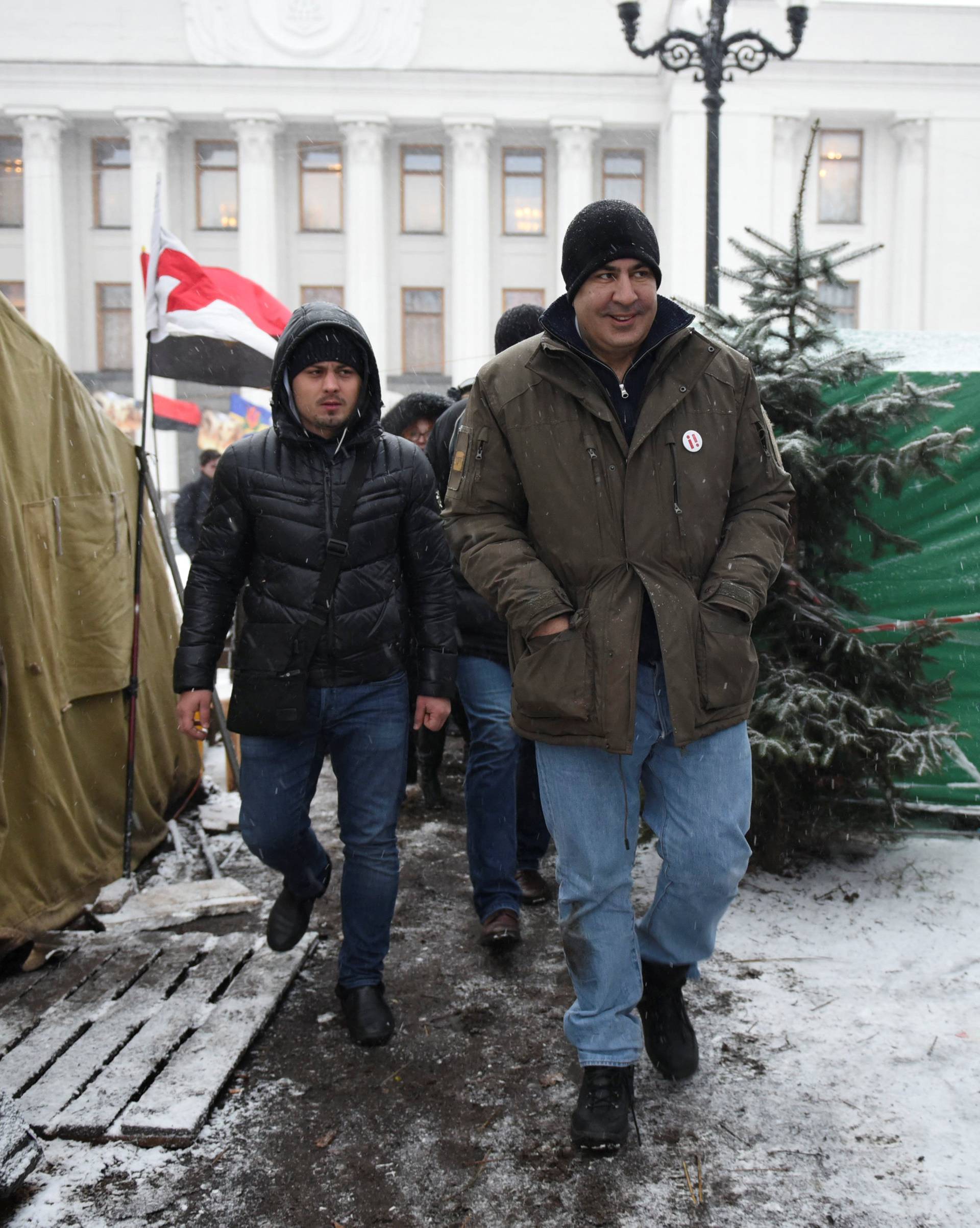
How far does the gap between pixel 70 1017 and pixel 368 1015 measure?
942 mm

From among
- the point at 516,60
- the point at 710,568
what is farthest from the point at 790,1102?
the point at 516,60

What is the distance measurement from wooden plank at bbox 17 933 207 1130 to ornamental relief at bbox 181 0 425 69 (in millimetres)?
34593

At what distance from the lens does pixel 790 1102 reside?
290 centimetres

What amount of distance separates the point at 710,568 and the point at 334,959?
210 cm

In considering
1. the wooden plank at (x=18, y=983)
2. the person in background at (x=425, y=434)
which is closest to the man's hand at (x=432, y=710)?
the wooden plank at (x=18, y=983)

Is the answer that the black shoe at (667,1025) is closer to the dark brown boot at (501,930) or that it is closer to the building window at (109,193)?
the dark brown boot at (501,930)

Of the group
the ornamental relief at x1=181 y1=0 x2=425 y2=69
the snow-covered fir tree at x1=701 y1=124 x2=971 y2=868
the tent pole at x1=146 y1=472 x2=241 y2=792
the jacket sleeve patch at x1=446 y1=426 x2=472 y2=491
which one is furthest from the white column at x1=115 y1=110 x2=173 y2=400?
the jacket sleeve patch at x1=446 y1=426 x2=472 y2=491

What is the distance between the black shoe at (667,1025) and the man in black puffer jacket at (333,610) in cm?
81

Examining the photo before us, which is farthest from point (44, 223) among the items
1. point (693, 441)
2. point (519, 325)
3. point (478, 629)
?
point (693, 441)

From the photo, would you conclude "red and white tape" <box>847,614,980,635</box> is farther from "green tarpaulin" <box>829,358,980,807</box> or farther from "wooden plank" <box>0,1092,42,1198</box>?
"wooden plank" <box>0,1092,42,1198</box>

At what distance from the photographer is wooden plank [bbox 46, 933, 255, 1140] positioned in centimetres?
284

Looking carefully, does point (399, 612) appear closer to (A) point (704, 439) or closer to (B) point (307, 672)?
(B) point (307, 672)

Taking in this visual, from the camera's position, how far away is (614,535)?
2.68 metres

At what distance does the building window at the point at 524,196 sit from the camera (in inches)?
1396
